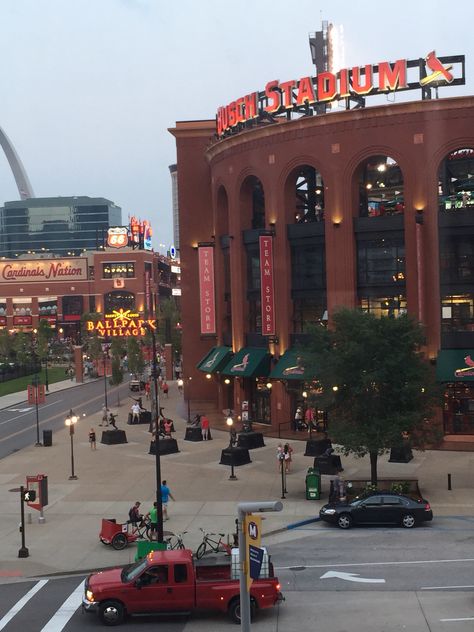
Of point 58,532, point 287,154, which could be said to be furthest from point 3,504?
point 287,154

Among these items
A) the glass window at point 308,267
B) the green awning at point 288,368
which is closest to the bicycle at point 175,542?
the green awning at point 288,368

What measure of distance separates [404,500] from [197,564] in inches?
442

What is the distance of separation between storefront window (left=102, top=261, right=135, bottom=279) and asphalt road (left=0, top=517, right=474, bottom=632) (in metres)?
133

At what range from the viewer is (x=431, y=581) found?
75.2 feet

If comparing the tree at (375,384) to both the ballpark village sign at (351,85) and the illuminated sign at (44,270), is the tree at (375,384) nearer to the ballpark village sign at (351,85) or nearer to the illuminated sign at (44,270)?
the ballpark village sign at (351,85)

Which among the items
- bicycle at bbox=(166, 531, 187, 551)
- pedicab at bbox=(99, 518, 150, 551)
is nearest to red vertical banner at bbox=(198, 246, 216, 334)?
bicycle at bbox=(166, 531, 187, 551)

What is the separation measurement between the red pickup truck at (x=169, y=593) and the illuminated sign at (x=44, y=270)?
489 feet

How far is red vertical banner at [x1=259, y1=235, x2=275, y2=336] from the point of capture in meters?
51.8

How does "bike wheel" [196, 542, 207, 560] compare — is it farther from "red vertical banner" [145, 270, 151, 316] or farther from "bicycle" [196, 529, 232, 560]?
"red vertical banner" [145, 270, 151, 316]

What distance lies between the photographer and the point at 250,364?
174 feet

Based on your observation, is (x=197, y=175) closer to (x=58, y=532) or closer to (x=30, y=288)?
(x=58, y=532)

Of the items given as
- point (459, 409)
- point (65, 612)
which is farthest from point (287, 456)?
point (65, 612)

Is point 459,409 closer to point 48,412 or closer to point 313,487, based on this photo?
point 313,487

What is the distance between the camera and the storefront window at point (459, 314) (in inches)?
1849
